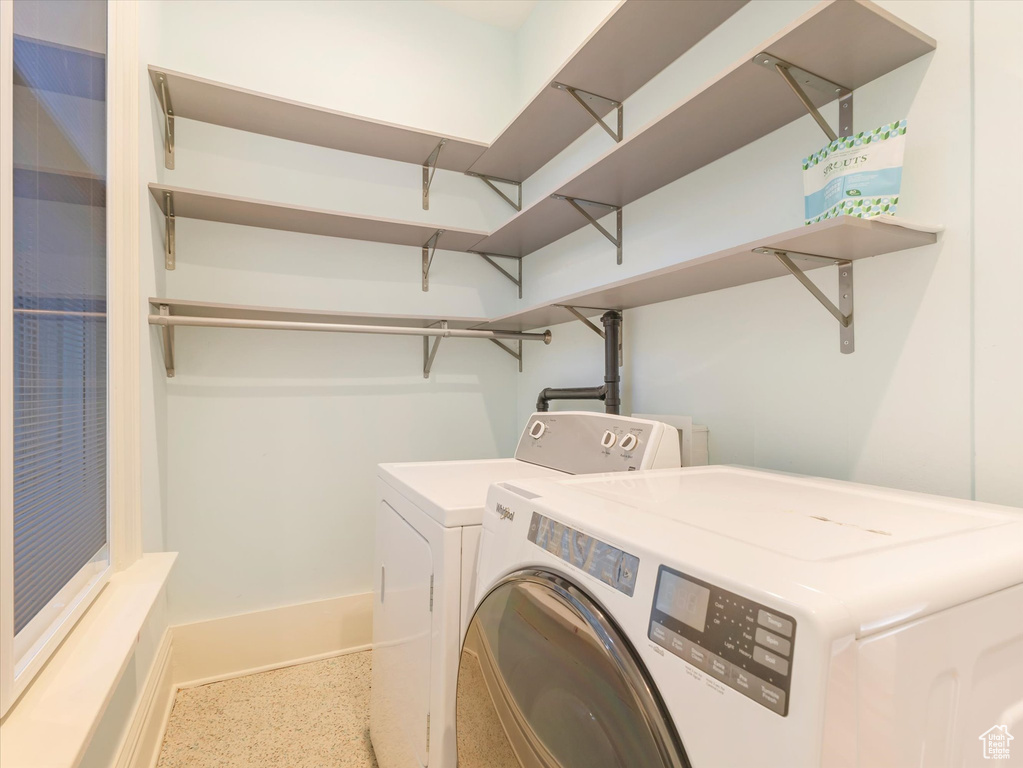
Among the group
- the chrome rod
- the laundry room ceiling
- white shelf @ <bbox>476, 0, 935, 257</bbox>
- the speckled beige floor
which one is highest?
the laundry room ceiling

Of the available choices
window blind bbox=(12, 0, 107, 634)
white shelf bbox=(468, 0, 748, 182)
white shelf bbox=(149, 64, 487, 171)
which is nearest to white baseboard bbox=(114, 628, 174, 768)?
window blind bbox=(12, 0, 107, 634)

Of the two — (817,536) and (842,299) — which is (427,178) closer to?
(842,299)

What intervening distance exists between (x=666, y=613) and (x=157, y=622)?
6.36 ft

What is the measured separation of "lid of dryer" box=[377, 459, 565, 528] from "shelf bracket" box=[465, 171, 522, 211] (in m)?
1.45

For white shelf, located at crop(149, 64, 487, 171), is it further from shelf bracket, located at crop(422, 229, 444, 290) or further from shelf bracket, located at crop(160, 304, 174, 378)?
shelf bracket, located at crop(160, 304, 174, 378)

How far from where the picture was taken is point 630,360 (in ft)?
6.09

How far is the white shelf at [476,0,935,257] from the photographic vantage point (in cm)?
97

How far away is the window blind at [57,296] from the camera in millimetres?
829

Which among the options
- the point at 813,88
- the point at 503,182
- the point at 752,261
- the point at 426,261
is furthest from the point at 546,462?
Answer: the point at 503,182

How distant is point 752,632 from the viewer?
1.51 ft

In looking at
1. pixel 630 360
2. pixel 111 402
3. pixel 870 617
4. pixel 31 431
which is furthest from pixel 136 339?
pixel 870 617

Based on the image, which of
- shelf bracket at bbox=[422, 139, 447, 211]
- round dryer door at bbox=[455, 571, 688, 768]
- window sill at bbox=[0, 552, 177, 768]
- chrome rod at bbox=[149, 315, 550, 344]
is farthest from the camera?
shelf bracket at bbox=[422, 139, 447, 211]

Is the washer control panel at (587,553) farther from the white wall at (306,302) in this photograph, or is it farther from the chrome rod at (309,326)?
the white wall at (306,302)

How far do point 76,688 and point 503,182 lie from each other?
8.02 ft
